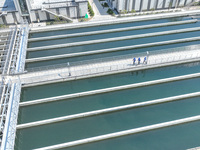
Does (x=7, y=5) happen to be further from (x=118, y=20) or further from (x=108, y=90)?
(x=108, y=90)

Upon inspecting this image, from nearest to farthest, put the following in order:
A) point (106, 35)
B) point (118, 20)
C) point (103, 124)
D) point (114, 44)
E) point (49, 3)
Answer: point (103, 124) < point (114, 44) < point (106, 35) < point (118, 20) < point (49, 3)

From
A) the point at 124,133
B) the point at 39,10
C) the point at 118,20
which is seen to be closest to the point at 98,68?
the point at 124,133

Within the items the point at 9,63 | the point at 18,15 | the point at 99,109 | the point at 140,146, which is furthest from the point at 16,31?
the point at 140,146

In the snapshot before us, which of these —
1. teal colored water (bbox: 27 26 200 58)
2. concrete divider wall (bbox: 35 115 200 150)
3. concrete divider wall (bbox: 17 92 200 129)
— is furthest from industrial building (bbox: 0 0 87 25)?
concrete divider wall (bbox: 35 115 200 150)

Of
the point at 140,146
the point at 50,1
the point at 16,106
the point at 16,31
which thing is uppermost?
the point at 50,1

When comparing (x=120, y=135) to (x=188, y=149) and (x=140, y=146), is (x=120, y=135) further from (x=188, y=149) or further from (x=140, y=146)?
(x=188, y=149)

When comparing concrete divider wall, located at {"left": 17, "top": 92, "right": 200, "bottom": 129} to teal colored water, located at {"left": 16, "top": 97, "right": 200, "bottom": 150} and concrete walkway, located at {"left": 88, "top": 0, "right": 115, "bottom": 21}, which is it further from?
concrete walkway, located at {"left": 88, "top": 0, "right": 115, "bottom": 21}

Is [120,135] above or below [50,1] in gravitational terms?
below
